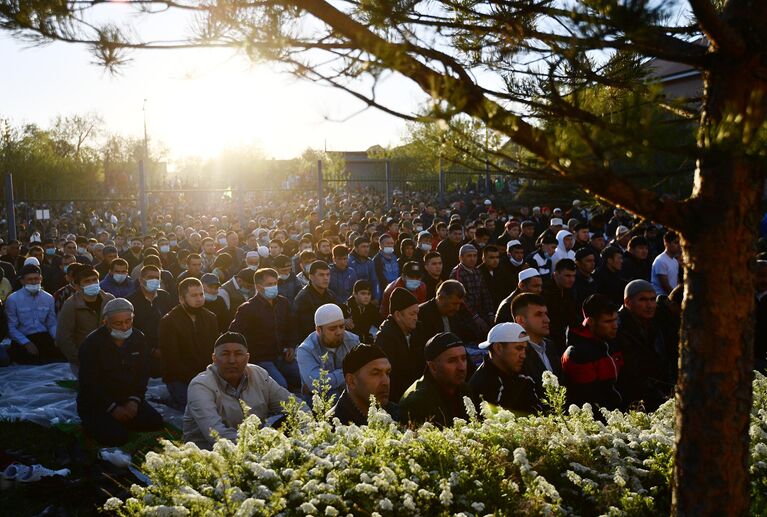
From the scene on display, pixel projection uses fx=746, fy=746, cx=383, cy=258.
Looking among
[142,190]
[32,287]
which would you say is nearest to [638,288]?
[32,287]

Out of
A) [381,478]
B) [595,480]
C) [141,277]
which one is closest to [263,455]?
[381,478]

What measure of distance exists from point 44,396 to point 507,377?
5.78 m

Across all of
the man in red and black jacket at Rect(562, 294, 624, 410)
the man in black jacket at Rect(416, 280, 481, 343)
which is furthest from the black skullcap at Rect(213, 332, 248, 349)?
the man in red and black jacket at Rect(562, 294, 624, 410)

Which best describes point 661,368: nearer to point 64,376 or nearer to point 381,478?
point 381,478

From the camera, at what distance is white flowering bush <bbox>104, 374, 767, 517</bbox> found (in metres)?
3.49

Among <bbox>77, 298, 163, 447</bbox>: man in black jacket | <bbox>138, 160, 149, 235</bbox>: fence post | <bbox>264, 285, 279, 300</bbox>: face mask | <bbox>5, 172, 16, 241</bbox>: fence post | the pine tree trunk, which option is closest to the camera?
the pine tree trunk

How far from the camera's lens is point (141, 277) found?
32.1 ft

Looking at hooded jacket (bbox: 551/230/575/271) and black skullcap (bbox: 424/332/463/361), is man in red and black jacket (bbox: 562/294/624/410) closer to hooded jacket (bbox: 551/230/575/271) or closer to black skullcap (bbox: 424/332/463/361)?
black skullcap (bbox: 424/332/463/361)

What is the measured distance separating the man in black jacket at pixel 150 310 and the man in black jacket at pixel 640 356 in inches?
224

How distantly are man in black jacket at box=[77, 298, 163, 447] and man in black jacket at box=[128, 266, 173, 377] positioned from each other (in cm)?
186

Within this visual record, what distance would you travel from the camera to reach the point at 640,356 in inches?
272

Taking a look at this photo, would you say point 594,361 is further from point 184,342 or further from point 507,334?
point 184,342

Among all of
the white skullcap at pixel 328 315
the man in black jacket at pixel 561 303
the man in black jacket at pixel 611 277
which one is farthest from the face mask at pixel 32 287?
the man in black jacket at pixel 611 277

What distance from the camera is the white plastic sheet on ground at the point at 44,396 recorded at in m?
7.91
